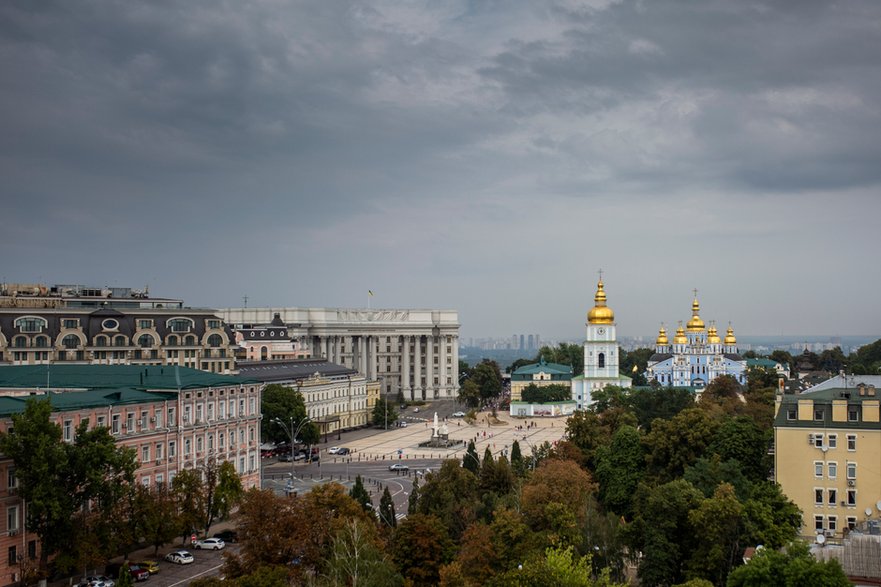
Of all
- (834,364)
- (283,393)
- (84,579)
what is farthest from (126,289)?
(834,364)

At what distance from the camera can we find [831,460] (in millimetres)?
49625

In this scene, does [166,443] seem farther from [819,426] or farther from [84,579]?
[819,426]

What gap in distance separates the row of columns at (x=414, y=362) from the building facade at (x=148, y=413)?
11085cm

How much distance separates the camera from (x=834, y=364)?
199m

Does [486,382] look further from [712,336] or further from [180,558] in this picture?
[180,558]

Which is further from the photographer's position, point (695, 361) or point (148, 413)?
point (695, 361)

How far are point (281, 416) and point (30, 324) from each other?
24.0 m

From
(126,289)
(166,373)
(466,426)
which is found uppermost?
(126,289)

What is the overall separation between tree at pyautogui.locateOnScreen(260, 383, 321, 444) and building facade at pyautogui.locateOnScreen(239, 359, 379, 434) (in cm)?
951

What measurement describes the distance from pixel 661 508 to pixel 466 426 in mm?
88892

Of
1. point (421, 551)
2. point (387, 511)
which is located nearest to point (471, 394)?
point (387, 511)

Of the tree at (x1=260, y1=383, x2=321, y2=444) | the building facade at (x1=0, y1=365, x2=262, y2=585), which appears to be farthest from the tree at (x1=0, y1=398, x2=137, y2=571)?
the tree at (x1=260, y1=383, x2=321, y2=444)

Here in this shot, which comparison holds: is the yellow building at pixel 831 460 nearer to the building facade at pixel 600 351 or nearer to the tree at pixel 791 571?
the tree at pixel 791 571

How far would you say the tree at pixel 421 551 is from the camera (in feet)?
143
